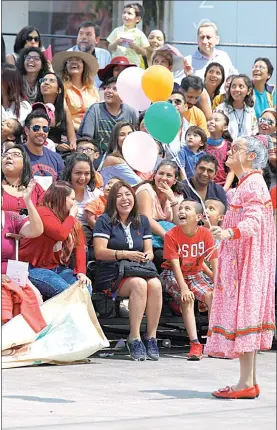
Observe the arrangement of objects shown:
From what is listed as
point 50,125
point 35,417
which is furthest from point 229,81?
point 35,417

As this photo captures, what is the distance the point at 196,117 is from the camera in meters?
12.3

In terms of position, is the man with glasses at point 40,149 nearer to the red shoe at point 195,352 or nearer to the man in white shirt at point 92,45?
the red shoe at point 195,352

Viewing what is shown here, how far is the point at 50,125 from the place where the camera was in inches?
436

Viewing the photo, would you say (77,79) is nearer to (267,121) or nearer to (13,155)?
(267,121)

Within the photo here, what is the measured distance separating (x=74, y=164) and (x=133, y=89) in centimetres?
117

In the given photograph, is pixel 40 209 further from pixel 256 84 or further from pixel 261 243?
pixel 256 84

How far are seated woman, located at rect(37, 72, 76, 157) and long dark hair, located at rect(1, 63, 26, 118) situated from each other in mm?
342

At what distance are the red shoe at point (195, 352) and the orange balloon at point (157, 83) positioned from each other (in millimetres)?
2106

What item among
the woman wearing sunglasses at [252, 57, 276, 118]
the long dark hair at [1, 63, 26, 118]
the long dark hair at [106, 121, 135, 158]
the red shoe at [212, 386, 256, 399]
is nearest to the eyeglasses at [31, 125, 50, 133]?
the long dark hair at [106, 121, 135, 158]

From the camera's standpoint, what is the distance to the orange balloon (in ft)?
27.9

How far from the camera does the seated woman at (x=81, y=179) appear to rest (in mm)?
9773

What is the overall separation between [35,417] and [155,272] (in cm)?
303

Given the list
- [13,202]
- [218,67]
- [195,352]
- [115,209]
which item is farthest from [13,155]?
[218,67]

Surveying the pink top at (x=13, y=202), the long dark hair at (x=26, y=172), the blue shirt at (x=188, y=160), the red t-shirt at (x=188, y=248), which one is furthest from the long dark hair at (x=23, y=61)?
the red t-shirt at (x=188, y=248)
